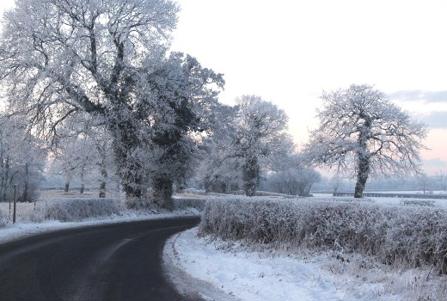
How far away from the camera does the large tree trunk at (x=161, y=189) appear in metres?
41.0

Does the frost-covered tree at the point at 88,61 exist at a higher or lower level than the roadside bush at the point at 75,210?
higher

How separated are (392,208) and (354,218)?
117cm

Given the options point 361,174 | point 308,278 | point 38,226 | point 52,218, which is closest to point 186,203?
point 361,174

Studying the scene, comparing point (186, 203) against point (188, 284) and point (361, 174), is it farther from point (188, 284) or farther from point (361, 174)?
point (188, 284)

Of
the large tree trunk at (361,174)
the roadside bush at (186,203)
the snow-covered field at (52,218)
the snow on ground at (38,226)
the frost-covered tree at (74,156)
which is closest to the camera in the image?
the snow on ground at (38,226)

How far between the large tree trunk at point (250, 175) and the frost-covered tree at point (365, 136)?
1183 centimetres

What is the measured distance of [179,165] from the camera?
4094 cm

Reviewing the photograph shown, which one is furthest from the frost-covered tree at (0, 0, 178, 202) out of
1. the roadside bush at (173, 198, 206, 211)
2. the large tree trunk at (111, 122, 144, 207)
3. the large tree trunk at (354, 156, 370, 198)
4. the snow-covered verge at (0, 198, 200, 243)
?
the large tree trunk at (354, 156, 370, 198)

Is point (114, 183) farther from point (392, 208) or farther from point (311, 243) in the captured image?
point (392, 208)

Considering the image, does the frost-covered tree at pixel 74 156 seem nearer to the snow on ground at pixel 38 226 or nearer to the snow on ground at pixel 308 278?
the snow on ground at pixel 38 226

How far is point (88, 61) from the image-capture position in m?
32.7

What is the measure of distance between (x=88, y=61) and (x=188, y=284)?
81.4ft

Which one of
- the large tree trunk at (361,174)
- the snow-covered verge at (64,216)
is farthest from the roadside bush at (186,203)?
the large tree trunk at (361,174)

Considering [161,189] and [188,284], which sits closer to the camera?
[188,284]
